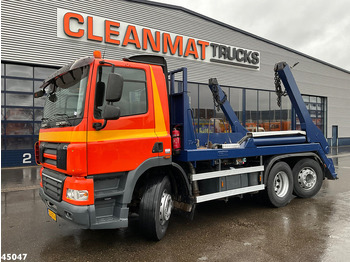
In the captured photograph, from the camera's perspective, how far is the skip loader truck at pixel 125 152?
3.27 meters

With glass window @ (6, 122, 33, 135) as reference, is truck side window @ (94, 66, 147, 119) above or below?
above

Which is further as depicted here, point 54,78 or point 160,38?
point 160,38

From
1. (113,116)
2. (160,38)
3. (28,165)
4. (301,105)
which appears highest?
(160,38)

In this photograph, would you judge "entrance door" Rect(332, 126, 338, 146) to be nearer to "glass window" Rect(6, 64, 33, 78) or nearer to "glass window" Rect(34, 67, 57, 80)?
"glass window" Rect(34, 67, 57, 80)

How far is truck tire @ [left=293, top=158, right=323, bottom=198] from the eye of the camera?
20.1 feet

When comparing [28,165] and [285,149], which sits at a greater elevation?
[285,149]

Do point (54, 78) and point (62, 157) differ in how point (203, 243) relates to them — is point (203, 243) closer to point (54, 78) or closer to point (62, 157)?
point (62, 157)

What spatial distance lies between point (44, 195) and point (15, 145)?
976cm

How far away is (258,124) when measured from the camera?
19328 mm

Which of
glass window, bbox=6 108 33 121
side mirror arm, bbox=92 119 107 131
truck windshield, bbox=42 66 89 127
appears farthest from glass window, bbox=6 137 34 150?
side mirror arm, bbox=92 119 107 131

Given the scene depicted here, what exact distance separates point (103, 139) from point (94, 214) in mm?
944

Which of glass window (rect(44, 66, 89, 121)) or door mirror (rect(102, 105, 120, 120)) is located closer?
door mirror (rect(102, 105, 120, 120))

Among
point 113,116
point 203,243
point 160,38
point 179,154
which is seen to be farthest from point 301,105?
point 160,38

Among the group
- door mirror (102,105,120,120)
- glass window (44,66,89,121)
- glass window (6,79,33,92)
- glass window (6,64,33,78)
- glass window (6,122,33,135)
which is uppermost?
glass window (6,64,33,78)
